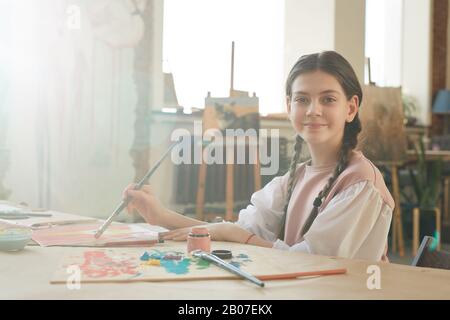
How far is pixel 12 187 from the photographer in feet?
8.34

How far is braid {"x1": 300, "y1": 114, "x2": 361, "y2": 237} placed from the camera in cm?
103

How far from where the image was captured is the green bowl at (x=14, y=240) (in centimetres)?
81

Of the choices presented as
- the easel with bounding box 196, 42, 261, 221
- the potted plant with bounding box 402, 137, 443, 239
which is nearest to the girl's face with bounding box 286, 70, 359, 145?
the easel with bounding box 196, 42, 261, 221

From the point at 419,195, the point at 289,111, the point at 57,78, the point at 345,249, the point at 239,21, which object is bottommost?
the point at 419,195

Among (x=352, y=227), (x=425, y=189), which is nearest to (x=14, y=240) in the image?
(x=352, y=227)

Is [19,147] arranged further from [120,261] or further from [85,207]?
[120,261]

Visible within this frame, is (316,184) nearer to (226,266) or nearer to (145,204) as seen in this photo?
(145,204)

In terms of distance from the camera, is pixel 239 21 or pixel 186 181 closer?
pixel 239 21

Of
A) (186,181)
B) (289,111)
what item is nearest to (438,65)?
(186,181)

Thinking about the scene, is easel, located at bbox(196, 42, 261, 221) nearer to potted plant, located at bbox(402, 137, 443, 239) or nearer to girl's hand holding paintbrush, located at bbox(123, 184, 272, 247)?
girl's hand holding paintbrush, located at bbox(123, 184, 272, 247)

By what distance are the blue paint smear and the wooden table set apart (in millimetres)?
45

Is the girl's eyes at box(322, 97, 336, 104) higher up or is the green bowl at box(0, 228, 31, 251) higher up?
the girl's eyes at box(322, 97, 336, 104)

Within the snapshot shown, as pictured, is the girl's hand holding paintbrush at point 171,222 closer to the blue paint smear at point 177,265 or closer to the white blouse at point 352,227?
the white blouse at point 352,227
